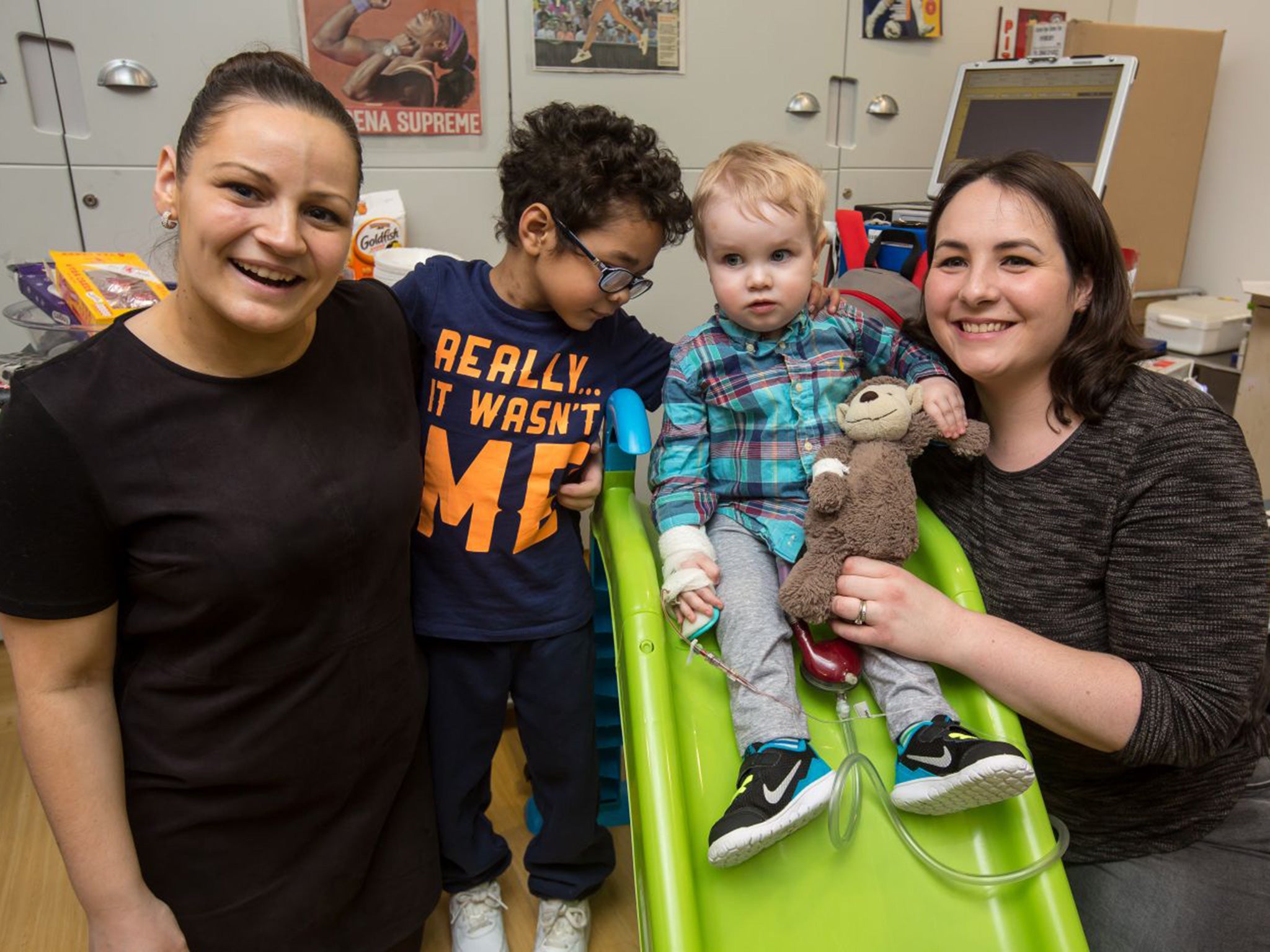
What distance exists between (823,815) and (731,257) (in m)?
0.77

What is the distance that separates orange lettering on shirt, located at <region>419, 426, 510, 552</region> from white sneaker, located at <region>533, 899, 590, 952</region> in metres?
0.67

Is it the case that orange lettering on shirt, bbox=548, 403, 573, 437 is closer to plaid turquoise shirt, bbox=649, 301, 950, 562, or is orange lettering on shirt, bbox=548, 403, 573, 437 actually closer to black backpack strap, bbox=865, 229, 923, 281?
plaid turquoise shirt, bbox=649, 301, 950, 562

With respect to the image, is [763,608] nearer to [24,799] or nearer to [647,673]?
[647,673]

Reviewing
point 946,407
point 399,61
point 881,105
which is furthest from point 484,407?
point 881,105

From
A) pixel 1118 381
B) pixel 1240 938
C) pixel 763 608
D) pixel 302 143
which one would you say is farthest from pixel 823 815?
pixel 302 143

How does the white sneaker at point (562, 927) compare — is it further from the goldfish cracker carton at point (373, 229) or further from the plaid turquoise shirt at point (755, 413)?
the goldfish cracker carton at point (373, 229)

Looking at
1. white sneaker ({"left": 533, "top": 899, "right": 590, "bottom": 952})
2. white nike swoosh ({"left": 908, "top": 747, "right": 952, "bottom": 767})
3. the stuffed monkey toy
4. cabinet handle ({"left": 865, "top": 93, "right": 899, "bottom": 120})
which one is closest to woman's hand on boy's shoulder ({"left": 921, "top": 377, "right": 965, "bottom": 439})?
the stuffed monkey toy

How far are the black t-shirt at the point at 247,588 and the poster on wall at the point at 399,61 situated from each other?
1288mm

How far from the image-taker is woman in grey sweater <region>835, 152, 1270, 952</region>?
1001mm

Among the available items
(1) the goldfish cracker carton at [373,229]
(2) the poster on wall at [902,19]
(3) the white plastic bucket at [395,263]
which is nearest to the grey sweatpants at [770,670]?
(3) the white plastic bucket at [395,263]

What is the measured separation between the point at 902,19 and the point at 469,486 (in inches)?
90.5

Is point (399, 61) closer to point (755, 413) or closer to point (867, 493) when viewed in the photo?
point (755, 413)

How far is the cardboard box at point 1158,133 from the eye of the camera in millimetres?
2652

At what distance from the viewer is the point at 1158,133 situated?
109 inches
